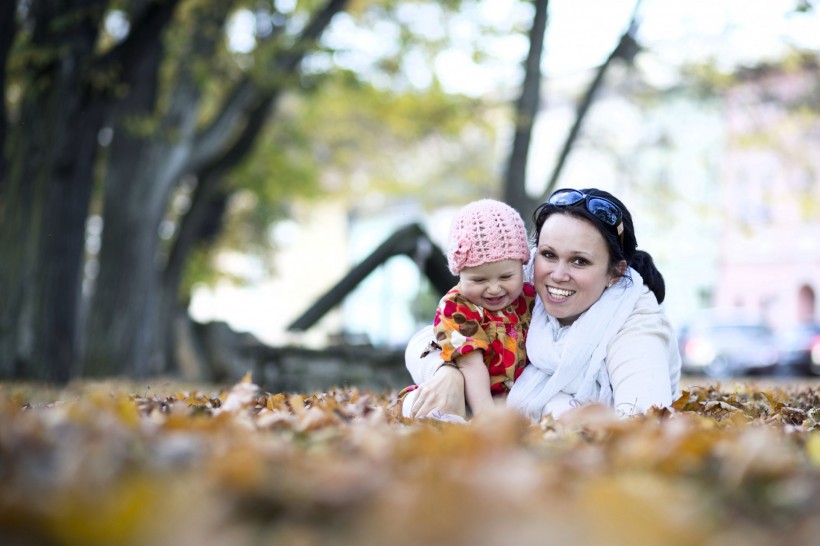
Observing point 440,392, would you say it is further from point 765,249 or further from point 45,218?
point 765,249

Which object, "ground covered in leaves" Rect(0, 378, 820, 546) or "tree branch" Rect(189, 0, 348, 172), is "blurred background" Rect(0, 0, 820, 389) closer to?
"tree branch" Rect(189, 0, 348, 172)

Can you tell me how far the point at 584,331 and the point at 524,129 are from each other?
9394 millimetres

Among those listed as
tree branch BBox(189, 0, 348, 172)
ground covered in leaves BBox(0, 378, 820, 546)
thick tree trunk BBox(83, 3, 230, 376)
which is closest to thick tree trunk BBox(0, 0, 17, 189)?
thick tree trunk BBox(83, 3, 230, 376)

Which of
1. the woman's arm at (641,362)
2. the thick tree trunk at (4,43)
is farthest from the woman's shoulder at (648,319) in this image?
the thick tree trunk at (4,43)

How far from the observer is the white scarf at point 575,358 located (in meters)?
4.09

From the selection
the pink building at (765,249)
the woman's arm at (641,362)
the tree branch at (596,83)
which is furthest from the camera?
the pink building at (765,249)

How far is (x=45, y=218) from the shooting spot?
1209 cm

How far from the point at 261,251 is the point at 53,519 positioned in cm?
2818

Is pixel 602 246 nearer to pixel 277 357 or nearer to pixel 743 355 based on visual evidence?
pixel 277 357

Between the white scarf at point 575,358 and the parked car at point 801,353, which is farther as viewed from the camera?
the parked car at point 801,353

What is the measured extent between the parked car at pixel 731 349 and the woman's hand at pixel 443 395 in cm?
2220

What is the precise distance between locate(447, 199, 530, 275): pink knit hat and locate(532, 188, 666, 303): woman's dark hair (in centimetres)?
17

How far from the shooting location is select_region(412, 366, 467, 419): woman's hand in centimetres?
398

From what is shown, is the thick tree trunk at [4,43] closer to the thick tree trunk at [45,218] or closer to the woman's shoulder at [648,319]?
the thick tree trunk at [45,218]
